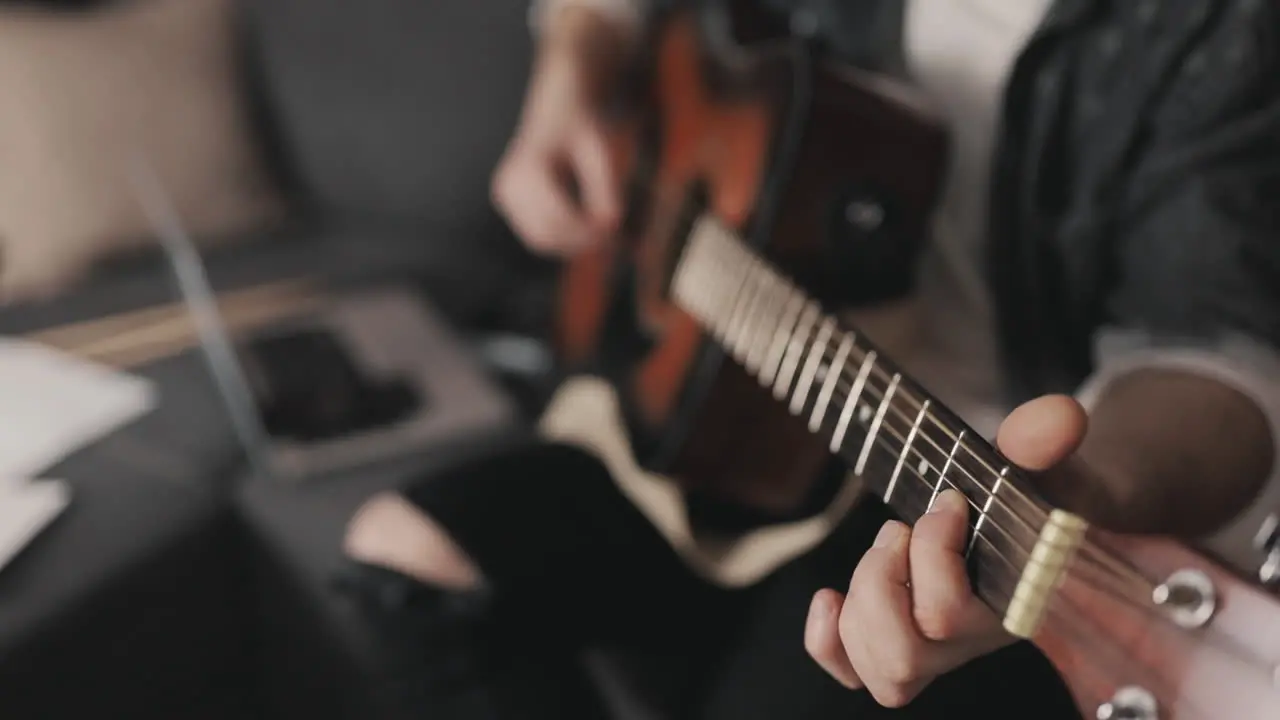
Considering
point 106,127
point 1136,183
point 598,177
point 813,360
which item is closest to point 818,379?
point 813,360

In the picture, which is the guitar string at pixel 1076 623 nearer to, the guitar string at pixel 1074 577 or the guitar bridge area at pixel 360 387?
the guitar string at pixel 1074 577

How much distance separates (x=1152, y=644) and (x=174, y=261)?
3.32 ft

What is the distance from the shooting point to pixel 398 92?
3.78 ft

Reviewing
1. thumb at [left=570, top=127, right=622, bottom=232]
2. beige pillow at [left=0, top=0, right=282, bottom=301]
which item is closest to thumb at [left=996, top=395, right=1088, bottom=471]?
thumb at [left=570, top=127, right=622, bottom=232]

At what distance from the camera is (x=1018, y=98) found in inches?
24.6

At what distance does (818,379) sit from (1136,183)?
215mm

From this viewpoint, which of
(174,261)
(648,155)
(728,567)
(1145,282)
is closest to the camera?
(1145,282)

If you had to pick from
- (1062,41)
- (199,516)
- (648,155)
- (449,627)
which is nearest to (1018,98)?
(1062,41)

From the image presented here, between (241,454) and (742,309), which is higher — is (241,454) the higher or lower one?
the lower one

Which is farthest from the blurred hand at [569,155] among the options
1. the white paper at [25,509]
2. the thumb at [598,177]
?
the white paper at [25,509]

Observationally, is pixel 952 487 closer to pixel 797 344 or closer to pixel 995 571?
pixel 995 571

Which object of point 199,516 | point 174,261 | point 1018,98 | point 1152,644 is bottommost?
point 199,516

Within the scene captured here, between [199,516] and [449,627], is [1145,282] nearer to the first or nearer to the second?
[449,627]

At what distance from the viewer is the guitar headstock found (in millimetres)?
357
